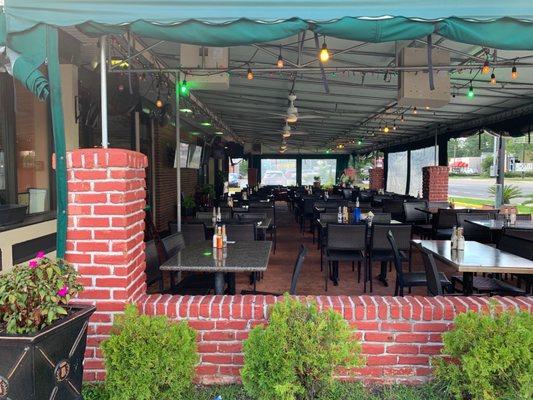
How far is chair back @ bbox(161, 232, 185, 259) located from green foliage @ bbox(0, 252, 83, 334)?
5.82 ft

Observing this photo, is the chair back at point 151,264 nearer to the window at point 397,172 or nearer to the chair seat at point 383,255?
the chair seat at point 383,255

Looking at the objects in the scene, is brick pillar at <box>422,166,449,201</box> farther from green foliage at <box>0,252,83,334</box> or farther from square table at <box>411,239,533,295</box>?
green foliage at <box>0,252,83,334</box>

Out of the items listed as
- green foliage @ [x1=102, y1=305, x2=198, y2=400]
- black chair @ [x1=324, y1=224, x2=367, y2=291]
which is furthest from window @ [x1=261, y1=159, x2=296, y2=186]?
green foliage @ [x1=102, y1=305, x2=198, y2=400]

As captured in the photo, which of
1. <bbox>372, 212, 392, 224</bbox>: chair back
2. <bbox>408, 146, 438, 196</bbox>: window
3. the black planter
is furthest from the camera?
<bbox>408, 146, 438, 196</bbox>: window

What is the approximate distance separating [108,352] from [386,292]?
358 centimetres

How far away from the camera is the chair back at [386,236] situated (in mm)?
4703

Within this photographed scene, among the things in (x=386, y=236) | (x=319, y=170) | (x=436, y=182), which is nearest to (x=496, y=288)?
(x=386, y=236)

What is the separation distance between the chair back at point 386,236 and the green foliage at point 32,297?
3661 mm

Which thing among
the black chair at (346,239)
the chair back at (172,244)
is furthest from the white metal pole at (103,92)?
the black chair at (346,239)

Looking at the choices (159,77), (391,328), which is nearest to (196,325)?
(391,328)

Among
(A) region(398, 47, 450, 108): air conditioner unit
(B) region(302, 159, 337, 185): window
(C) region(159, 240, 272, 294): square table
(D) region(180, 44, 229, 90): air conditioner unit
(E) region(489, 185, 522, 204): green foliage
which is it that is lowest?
(C) region(159, 240, 272, 294): square table

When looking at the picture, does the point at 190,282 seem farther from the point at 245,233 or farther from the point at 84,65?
the point at 84,65

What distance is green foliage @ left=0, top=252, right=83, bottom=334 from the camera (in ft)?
5.72

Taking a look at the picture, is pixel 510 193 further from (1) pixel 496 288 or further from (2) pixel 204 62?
(2) pixel 204 62
